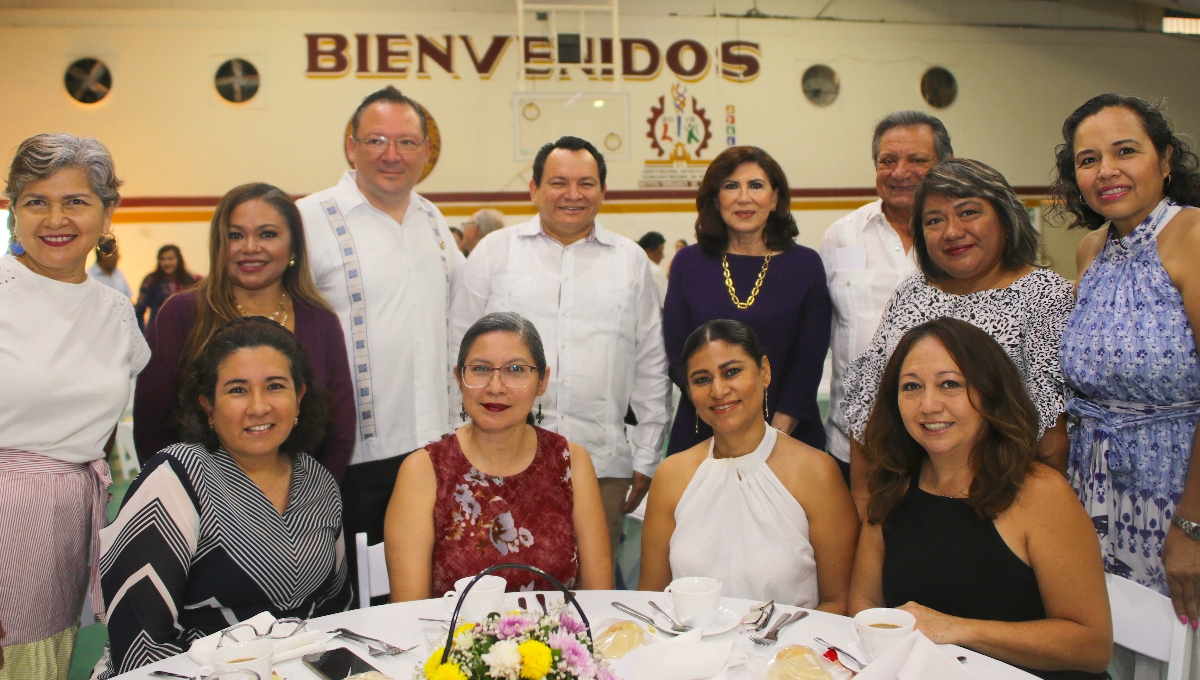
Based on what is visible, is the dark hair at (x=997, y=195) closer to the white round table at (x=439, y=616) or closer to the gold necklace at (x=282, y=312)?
the white round table at (x=439, y=616)

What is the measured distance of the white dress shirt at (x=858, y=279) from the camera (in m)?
3.06

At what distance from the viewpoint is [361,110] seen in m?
3.13

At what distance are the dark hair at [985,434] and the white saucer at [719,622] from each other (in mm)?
531

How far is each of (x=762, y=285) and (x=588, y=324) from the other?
65 centimetres

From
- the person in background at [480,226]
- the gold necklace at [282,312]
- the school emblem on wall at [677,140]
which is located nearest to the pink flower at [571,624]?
the gold necklace at [282,312]

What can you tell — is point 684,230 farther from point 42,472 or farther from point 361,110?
point 42,472

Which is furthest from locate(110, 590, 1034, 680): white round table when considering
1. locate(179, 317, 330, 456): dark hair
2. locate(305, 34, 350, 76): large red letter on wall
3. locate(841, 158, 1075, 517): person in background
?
locate(305, 34, 350, 76): large red letter on wall

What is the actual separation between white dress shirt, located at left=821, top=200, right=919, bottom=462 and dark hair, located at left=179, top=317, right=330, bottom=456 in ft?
5.83

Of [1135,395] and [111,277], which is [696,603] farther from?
[111,277]

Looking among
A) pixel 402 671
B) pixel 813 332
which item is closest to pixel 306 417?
pixel 402 671

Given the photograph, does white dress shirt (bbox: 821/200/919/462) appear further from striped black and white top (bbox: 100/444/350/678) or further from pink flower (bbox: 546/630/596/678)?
pink flower (bbox: 546/630/596/678)

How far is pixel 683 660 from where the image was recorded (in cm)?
146

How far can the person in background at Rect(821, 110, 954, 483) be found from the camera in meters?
3.05

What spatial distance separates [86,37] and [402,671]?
9.63 meters
